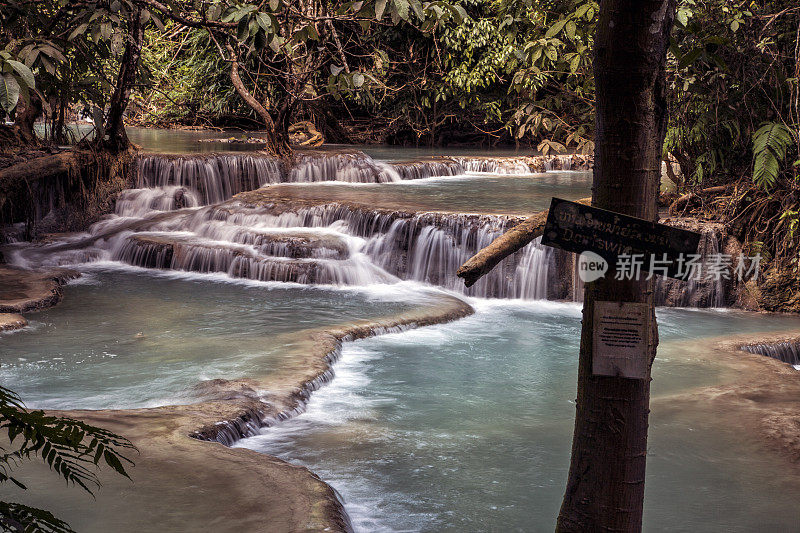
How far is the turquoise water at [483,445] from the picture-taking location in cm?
469

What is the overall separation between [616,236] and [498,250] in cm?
36

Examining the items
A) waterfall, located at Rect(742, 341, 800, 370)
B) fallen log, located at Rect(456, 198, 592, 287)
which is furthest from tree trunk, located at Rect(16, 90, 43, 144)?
fallen log, located at Rect(456, 198, 592, 287)

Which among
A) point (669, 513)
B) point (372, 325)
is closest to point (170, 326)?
point (372, 325)

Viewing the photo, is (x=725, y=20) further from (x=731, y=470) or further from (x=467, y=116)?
(x=467, y=116)

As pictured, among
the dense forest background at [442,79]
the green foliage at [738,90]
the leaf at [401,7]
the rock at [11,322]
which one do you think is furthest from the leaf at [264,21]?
the green foliage at [738,90]

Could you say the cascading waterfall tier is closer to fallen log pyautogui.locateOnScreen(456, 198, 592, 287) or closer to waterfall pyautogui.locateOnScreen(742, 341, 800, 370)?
waterfall pyautogui.locateOnScreen(742, 341, 800, 370)

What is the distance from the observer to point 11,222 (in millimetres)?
12156

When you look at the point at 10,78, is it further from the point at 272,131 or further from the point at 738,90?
the point at 272,131

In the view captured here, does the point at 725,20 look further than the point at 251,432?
Yes

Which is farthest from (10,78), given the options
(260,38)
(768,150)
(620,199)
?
(768,150)

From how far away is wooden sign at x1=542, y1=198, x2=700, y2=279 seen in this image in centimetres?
250

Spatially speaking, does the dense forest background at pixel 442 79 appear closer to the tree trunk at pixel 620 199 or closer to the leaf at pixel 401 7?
the leaf at pixel 401 7

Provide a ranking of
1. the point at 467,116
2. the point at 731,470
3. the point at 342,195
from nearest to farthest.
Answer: the point at 731,470 → the point at 342,195 → the point at 467,116

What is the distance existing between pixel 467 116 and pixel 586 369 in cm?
1960
